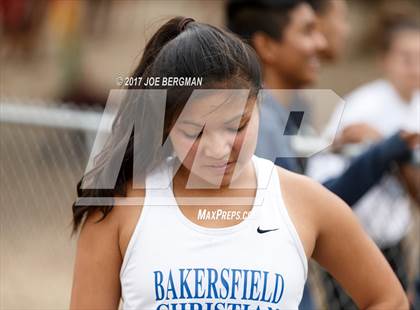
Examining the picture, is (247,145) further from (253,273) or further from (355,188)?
(355,188)

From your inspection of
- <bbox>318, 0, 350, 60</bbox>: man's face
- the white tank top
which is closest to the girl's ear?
<bbox>318, 0, 350, 60</bbox>: man's face

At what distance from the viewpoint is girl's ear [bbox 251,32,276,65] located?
331 centimetres

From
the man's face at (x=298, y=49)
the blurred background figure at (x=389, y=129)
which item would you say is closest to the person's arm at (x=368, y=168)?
the blurred background figure at (x=389, y=129)

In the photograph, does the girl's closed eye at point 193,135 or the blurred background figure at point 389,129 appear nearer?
the girl's closed eye at point 193,135

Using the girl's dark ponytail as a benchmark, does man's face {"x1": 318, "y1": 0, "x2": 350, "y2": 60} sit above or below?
below

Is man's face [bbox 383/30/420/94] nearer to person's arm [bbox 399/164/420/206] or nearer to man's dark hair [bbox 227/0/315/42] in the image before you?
person's arm [bbox 399/164/420/206]

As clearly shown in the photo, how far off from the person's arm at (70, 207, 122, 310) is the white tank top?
4 cm

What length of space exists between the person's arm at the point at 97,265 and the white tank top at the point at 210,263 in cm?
4

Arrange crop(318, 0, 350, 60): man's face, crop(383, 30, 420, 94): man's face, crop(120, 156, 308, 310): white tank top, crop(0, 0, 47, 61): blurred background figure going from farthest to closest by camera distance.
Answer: crop(0, 0, 47, 61): blurred background figure < crop(383, 30, 420, 94): man's face < crop(318, 0, 350, 60): man's face < crop(120, 156, 308, 310): white tank top

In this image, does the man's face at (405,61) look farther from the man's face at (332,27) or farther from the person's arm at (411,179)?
the person's arm at (411,179)

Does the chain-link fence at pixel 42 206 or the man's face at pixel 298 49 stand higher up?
the man's face at pixel 298 49

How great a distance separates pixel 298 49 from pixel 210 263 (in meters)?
1.56

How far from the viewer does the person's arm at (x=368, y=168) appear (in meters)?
2.97

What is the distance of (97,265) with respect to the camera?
1.94 metres
